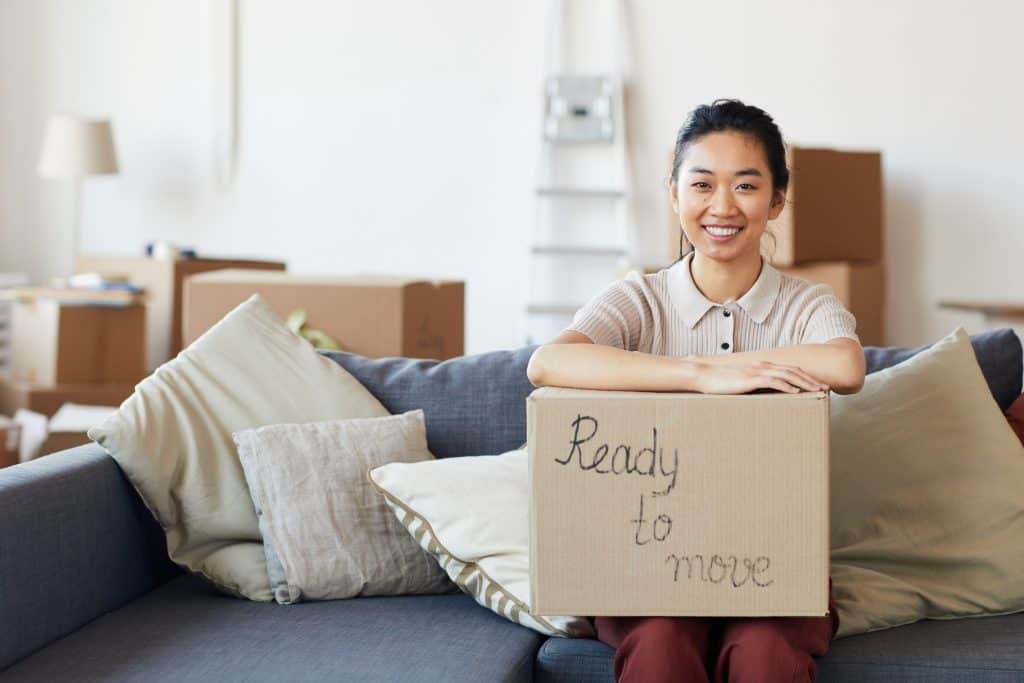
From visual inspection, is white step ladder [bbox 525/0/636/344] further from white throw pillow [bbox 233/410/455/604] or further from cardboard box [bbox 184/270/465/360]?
white throw pillow [bbox 233/410/455/604]

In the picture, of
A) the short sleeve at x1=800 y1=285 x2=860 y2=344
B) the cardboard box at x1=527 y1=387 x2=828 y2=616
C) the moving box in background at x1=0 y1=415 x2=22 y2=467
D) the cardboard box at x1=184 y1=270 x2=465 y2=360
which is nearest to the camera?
the cardboard box at x1=527 y1=387 x2=828 y2=616

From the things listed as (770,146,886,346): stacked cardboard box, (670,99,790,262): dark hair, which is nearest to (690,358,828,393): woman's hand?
(670,99,790,262): dark hair

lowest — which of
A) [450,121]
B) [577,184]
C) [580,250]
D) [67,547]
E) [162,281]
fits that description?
→ [67,547]

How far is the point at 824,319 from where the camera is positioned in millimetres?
1699

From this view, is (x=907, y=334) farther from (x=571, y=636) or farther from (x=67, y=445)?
(x=571, y=636)

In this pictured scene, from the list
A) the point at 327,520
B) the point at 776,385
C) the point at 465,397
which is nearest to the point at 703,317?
the point at 776,385

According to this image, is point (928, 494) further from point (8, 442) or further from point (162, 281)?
point (162, 281)

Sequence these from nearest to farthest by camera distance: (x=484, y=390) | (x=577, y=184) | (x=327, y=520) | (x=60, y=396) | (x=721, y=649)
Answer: (x=721, y=649)
(x=327, y=520)
(x=484, y=390)
(x=60, y=396)
(x=577, y=184)

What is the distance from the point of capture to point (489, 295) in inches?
201

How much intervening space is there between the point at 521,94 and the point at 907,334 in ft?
5.79

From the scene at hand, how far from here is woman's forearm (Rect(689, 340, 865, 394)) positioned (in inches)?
61.0

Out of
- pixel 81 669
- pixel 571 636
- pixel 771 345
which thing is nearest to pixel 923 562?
pixel 771 345

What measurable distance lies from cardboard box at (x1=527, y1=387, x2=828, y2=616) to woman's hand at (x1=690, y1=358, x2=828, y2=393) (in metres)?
0.07

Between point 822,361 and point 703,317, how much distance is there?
243 mm
